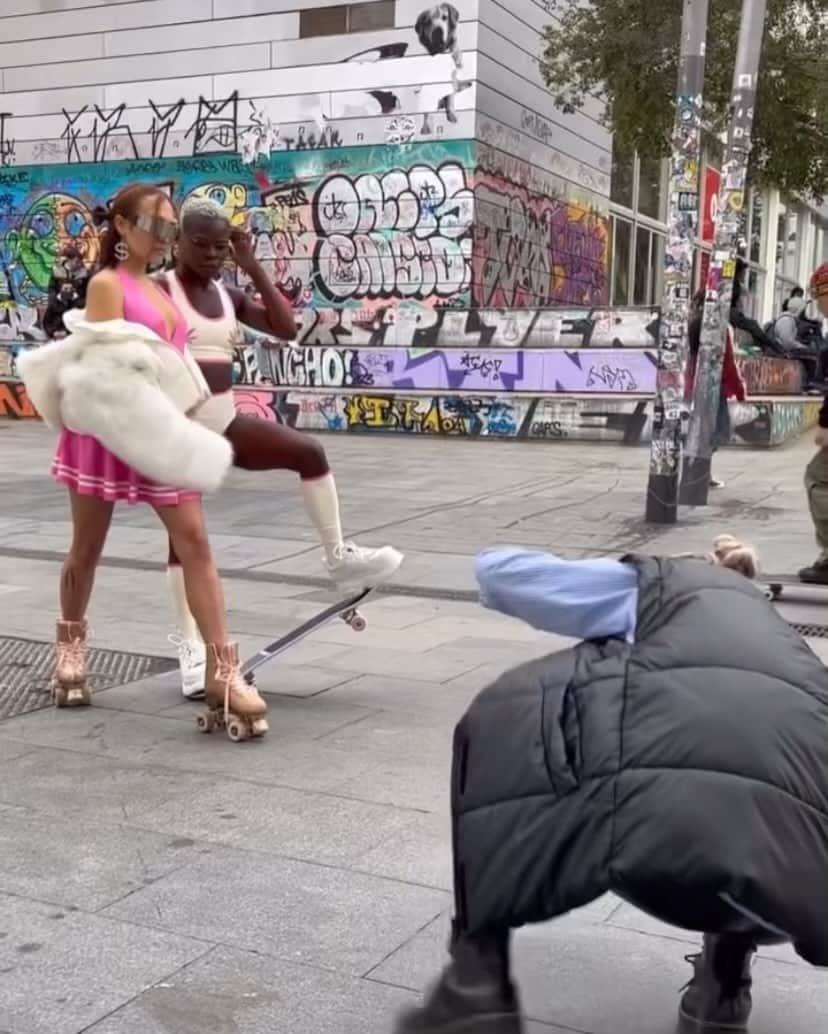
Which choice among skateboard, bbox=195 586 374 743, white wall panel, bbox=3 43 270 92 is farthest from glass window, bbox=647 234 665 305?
skateboard, bbox=195 586 374 743

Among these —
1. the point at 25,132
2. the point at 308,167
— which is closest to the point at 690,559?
the point at 308,167

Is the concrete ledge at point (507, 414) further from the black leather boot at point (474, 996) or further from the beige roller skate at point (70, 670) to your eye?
the black leather boot at point (474, 996)

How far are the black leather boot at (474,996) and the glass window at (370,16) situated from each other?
19212 millimetres

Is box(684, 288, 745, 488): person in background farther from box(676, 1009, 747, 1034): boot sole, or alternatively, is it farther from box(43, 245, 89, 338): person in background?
box(43, 245, 89, 338): person in background

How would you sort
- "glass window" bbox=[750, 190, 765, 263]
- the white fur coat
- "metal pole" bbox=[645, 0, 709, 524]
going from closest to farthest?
1. the white fur coat
2. "metal pole" bbox=[645, 0, 709, 524]
3. "glass window" bbox=[750, 190, 765, 263]

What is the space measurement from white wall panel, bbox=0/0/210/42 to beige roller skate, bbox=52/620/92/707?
18319mm

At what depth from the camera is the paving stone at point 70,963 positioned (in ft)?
8.50

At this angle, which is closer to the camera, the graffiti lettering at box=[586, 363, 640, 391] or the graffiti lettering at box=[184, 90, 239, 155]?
the graffiti lettering at box=[586, 363, 640, 391]

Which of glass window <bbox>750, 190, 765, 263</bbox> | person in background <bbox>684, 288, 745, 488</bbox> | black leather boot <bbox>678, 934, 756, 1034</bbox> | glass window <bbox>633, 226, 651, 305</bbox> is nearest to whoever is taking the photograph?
black leather boot <bbox>678, 934, 756, 1034</bbox>

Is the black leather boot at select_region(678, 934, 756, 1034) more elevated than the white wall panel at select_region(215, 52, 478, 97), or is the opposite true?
the white wall panel at select_region(215, 52, 478, 97)

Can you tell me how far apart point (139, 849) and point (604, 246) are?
940 inches

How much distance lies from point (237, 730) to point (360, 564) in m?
0.82

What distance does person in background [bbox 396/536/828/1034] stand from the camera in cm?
198

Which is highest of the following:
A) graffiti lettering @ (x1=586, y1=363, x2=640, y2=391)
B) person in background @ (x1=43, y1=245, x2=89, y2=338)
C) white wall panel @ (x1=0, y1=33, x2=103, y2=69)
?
white wall panel @ (x1=0, y1=33, x2=103, y2=69)
